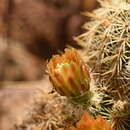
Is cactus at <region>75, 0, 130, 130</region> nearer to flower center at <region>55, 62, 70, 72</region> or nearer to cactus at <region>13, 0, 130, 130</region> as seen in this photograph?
cactus at <region>13, 0, 130, 130</region>

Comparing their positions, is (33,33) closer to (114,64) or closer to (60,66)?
(114,64)

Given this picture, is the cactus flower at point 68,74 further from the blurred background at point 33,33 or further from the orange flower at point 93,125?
the blurred background at point 33,33

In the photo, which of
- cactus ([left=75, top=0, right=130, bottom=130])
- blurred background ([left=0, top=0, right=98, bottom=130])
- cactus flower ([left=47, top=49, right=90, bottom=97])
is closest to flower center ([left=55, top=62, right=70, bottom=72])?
cactus flower ([left=47, top=49, right=90, bottom=97])

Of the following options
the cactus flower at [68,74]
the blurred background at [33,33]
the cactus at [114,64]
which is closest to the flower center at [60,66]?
the cactus flower at [68,74]

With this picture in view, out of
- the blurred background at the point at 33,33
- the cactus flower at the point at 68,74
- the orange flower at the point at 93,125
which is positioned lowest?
the orange flower at the point at 93,125

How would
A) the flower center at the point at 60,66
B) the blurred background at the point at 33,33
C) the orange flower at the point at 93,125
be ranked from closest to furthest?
1. the orange flower at the point at 93,125
2. the flower center at the point at 60,66
3. the blurred background at the point at 33,33

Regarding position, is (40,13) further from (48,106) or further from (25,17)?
(48,106)

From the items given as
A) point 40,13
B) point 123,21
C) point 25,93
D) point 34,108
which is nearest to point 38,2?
point 40,13
